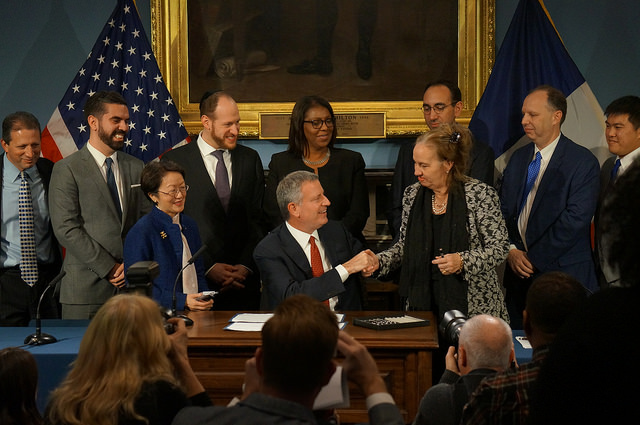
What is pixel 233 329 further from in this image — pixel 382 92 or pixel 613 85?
pixel 613 85

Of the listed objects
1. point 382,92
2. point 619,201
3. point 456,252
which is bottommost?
point 456,252

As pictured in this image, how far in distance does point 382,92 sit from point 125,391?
4611 mm

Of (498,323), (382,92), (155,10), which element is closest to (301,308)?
(498,323)

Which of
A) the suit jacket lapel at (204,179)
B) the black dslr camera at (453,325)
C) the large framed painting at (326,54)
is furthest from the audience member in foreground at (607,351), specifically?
the large framed painting at (326,54)

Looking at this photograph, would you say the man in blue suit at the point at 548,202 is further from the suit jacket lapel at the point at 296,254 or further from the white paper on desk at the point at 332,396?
the white paper on desk at the point at 332,396

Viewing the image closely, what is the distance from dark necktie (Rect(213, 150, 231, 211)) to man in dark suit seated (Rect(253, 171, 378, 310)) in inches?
40.9

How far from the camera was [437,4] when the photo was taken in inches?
247

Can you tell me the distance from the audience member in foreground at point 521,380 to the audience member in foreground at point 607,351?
0.78 m

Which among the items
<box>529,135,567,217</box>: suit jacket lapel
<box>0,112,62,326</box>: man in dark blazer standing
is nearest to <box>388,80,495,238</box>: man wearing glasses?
<box>529,135,567,217</box>: suit jacket lapel

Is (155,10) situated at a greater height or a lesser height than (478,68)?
greater

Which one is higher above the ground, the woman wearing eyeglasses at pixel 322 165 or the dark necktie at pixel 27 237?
the woman wearing eyeglasses at pixel 322 165

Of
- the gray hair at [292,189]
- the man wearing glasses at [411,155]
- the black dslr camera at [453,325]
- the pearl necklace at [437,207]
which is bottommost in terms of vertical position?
the black dslr camera at [453,325]

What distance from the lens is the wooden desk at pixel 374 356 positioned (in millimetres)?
3309

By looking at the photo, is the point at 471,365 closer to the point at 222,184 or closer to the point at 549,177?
the point at 549,177
